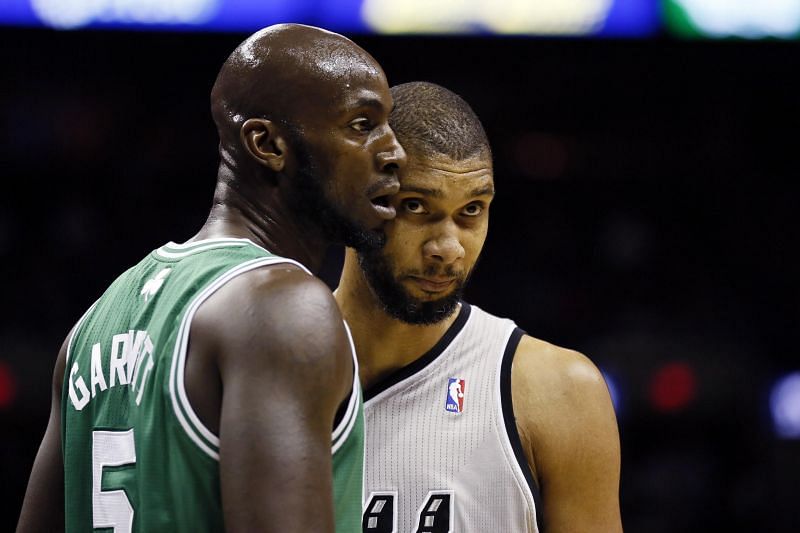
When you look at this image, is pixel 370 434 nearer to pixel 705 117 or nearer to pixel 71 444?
pixel 71 444

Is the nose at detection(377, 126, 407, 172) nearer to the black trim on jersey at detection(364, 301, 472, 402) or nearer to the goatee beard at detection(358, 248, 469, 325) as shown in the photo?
the goatee beard at detection(358, 248, 469, 325)

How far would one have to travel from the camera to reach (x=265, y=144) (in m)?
2.04

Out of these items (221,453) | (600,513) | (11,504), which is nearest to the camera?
(221,453)

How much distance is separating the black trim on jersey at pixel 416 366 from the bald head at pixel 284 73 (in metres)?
0.88

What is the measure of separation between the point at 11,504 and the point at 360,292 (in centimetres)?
520

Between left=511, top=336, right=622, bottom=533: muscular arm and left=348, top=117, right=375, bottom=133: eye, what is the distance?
0.89 m

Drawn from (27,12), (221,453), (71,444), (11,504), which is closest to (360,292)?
(71,444)

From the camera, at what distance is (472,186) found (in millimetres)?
2656

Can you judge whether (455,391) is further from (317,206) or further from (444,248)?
(317,206)

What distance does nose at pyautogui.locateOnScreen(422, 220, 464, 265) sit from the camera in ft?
8.55

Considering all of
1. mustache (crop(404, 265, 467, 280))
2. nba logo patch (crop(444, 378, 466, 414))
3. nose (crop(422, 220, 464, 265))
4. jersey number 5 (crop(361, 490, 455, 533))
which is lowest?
jersey number 5 (crop(361, 490, 455, 533))

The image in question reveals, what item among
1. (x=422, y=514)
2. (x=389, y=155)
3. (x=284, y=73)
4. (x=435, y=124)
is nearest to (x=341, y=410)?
(x=389, y=155)

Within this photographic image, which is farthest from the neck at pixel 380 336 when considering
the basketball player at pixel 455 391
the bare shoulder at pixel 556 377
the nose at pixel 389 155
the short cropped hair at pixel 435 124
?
the nose at pixel 389 155

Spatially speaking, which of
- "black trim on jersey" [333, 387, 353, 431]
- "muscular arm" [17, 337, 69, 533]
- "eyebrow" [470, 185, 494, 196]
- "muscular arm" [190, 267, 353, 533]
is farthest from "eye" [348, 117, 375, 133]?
"muscular arm" [17, 337, 69, 533]
